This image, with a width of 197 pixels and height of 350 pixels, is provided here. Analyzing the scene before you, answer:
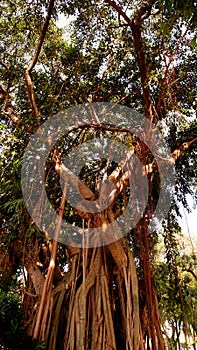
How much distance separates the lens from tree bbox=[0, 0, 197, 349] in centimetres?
265

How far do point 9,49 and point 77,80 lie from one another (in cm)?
87

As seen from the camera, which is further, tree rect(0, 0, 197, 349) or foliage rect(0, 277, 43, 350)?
tree rect(0, 0, 197, 349)

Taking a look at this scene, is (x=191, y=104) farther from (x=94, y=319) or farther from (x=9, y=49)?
(x=94, y=319)

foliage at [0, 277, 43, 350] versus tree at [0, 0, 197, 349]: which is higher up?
tree at [0, 0, 197, 349]

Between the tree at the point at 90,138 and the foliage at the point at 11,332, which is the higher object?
the tree at the point at 90,138

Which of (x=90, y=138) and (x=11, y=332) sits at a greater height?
(x=90, y=138)

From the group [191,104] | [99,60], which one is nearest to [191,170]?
[191,104]

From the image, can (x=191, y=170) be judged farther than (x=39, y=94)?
Yes

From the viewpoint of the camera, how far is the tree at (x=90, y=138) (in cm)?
265

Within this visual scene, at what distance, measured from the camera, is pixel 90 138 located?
3.92 meters

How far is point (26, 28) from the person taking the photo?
12.2ft

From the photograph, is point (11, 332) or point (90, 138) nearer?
point (11, 332)

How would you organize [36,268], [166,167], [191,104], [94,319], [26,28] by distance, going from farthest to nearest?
[191,104], [26,28], [166,167], [36,268], [94,319]

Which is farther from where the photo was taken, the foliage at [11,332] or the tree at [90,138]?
the tree at [90,138]
